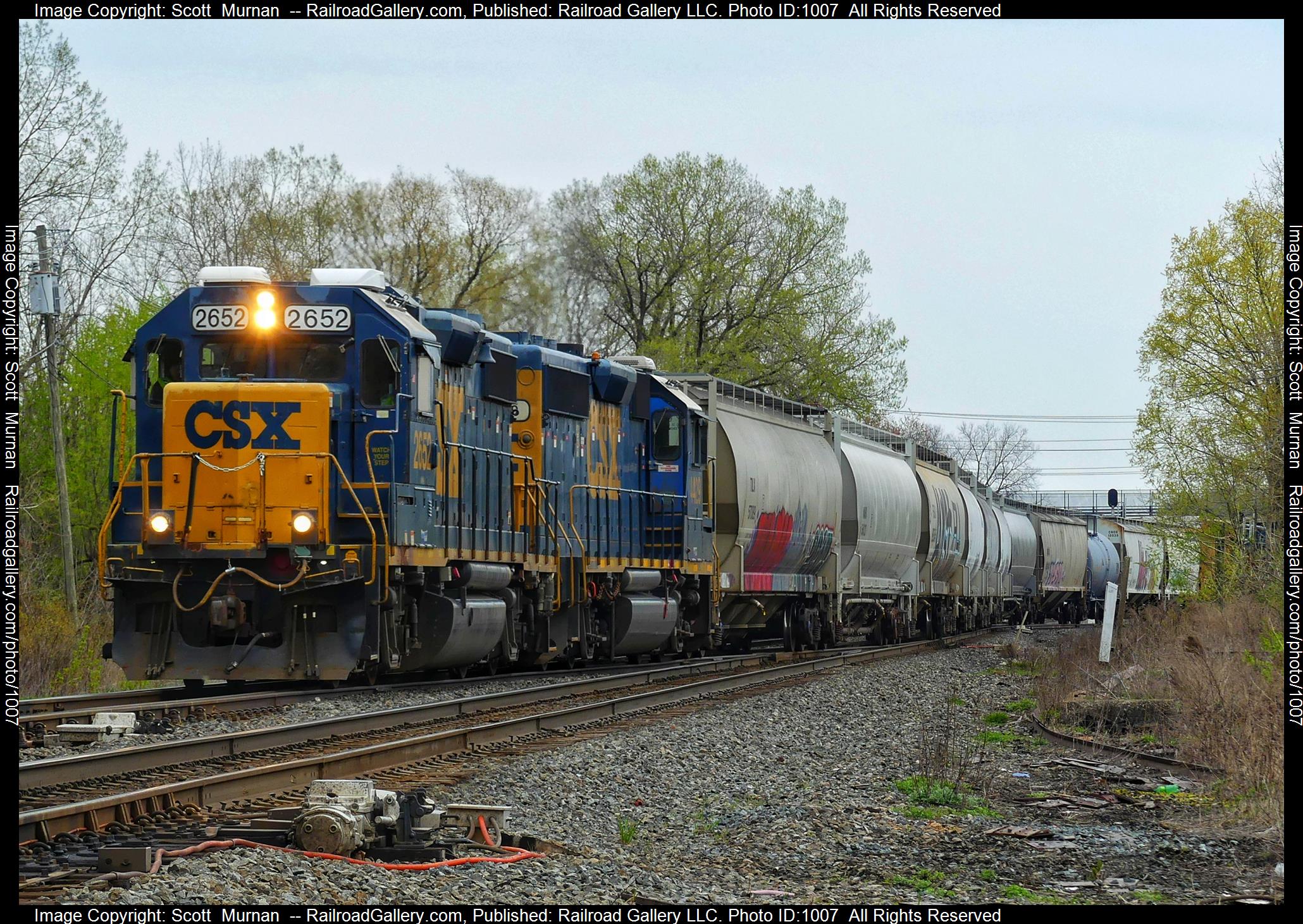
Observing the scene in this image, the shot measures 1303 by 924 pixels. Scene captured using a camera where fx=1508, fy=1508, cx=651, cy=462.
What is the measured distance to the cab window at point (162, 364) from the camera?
14172 millimetres

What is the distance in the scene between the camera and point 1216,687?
37.4 feet

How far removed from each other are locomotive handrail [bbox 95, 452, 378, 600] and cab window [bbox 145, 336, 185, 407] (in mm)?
762

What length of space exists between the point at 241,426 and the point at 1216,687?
8.40 m

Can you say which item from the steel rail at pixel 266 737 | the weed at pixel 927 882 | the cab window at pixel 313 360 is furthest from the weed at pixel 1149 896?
the cab window at pixel 313 360

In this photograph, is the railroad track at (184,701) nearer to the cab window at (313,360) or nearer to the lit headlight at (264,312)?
the cab window at (313,360)

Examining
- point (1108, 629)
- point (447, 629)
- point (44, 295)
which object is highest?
point (44, 295)

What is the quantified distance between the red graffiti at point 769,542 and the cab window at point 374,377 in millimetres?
9502

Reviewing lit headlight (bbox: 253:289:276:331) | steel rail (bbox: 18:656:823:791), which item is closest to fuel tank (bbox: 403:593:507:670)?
Result: steel rail (bbox: 18:656:823:791)

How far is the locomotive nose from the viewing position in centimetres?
1331

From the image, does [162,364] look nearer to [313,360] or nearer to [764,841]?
[313,360]

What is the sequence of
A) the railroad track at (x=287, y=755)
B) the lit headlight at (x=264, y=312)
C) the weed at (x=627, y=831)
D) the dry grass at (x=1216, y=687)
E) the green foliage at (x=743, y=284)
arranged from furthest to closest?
the green foliage at (x=743, y=284), the lit headlight at (x=264, y=312), the dry grass at (x=1216, y=687), the weed at (x=627, y=831), the railroad track at (x=287, y=755)

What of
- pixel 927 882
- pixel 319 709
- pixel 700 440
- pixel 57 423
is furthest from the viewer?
pixel 57 423

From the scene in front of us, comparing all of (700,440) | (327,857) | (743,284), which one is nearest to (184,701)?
(327,857)
